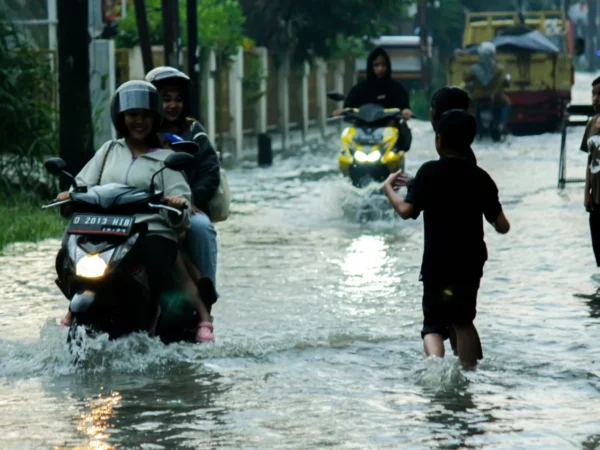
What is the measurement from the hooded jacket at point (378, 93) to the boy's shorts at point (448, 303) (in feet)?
31.2

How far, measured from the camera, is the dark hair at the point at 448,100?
7.99m

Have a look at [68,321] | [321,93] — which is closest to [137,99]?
[68,321]

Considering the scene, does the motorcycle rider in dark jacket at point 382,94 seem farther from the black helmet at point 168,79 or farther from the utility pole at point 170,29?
the black helmet at point 168,79

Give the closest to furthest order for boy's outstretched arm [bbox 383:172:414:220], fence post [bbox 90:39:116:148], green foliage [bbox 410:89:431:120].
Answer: boy's outstretched arm [bbox 383:172:414:220]
fence post [bbox 90:39:116:148]
green foliage [bbox 410:89:431:120]

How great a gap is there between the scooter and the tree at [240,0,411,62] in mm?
24292

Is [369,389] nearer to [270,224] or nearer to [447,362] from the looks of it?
[447,362]

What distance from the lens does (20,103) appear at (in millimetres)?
17219

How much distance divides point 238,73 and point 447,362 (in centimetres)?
2070

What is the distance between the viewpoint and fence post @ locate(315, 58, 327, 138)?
36438mm

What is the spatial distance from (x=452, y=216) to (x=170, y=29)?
610 inches

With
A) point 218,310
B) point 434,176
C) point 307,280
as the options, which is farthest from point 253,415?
point 307,280

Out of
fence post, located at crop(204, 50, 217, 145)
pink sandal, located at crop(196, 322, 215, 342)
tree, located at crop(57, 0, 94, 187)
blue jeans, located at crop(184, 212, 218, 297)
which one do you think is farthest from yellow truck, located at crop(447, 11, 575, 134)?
pink sandal, located at crop(196, 322, 215, 342)

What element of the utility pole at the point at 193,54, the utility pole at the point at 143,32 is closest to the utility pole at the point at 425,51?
the utility pole at the point at 193,54

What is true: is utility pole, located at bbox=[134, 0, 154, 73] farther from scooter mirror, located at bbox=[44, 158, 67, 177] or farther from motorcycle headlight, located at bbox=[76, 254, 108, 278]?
motorcycle headlight, located at bbox=[76, 254, 108, 278]
